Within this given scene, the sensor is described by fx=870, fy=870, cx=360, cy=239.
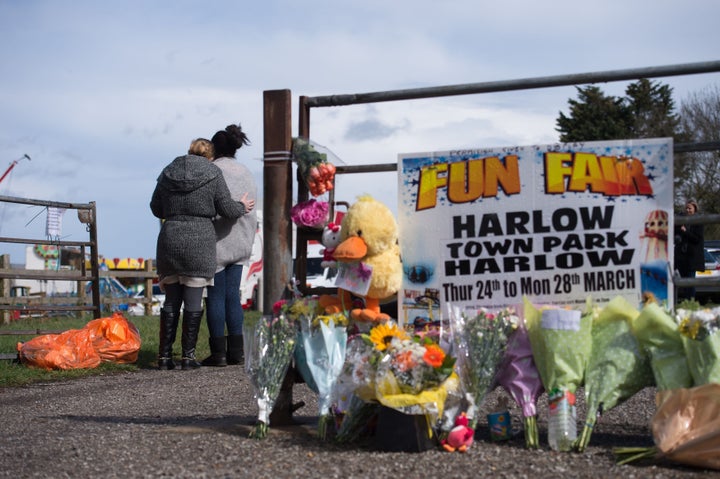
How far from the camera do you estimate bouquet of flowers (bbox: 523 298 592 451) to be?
373cm

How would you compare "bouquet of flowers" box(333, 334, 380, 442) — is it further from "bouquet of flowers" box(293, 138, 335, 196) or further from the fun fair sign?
"bouquet of flowers" box(293, 138, 335, 196)

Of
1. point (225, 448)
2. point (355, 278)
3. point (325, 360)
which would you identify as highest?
point (355, 278)

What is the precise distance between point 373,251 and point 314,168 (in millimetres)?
598

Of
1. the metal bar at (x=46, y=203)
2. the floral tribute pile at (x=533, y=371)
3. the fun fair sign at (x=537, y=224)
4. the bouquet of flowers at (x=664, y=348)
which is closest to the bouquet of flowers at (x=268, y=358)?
the floral tribute pile at (x=533, y=371)

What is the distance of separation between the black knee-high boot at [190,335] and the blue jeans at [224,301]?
0.67ft

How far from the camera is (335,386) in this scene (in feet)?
13.7

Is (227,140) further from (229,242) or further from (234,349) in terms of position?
(234,349)

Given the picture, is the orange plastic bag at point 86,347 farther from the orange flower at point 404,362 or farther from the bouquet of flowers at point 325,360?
the orange flower at point 404,362

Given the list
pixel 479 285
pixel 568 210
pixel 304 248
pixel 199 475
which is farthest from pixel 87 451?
pixel 568 210

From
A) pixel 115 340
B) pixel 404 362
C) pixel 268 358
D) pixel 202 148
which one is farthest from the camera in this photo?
pixel 115 340

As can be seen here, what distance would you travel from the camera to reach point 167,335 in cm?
733

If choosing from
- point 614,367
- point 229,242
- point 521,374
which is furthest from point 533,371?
point 229,242

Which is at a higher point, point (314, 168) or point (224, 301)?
point (314, 168)

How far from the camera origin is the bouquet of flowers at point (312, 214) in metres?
4.41
